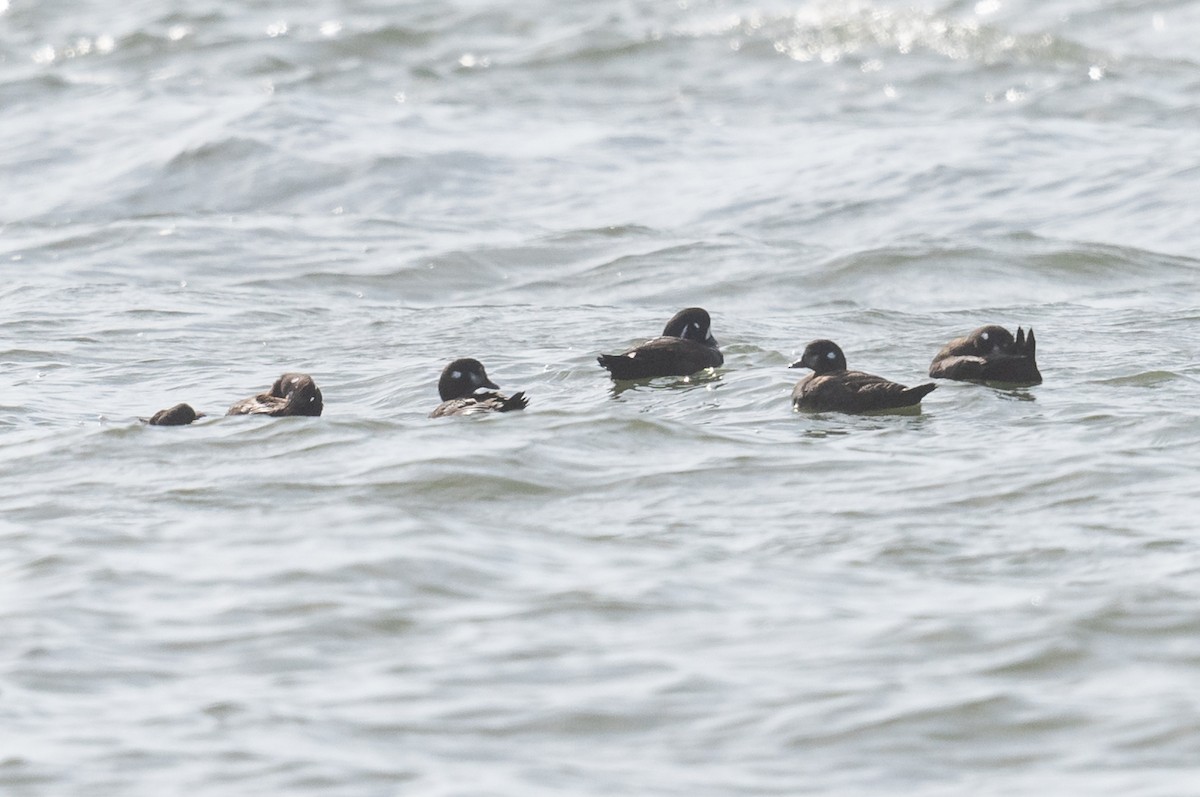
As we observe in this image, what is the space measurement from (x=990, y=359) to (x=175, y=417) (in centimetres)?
452

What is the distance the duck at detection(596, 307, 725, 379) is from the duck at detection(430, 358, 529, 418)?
2.62 ft

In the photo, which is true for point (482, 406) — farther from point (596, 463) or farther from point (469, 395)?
point (596, 463)

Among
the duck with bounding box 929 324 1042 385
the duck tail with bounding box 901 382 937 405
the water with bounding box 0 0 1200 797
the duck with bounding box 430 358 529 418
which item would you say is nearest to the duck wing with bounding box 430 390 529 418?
the duck with bounding box 430 358 529 418

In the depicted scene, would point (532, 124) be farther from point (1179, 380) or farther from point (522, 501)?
point (522, 501)

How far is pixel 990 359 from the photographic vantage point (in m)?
11.7

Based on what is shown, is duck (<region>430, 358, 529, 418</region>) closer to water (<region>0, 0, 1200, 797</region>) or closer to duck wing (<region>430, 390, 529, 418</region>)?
duck wing (<region>430, 390, 529, 418</region>)

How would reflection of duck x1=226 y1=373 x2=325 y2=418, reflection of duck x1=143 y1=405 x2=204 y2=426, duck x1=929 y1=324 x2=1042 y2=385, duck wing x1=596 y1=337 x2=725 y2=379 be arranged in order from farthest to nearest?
duck wing x1=596 y1=337 x2=725 y2=379, duck x1=929 y1=324 x2=1042 y2=385, reflection of duck x1=226 y1=373 x2=325 y2=418, reflection of duck x1=143 y1=405 x2=204 y2=426

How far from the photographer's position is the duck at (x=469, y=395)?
440 inches

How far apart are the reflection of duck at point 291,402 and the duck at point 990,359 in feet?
12.1

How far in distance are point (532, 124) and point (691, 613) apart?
1739cm

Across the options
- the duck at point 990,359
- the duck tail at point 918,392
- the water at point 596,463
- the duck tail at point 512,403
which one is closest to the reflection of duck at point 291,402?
the water at point 596,463

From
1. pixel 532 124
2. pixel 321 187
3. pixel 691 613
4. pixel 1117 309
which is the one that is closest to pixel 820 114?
pixel 532 124

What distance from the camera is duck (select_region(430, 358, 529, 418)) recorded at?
11.2m

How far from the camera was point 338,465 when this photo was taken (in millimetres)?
10125
